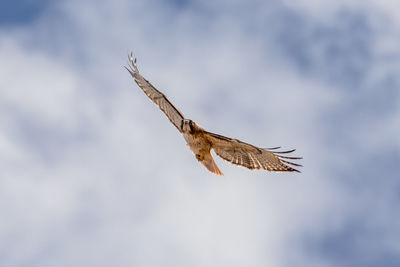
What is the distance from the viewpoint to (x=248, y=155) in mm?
16906

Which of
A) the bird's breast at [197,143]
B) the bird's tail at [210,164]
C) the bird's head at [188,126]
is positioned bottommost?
the bird's tail at [210,164]

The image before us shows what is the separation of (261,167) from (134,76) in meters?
4.27

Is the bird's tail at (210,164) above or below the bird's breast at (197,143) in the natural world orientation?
below

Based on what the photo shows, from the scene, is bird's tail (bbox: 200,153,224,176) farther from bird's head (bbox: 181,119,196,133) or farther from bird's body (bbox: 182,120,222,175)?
bird's head (bbox: 181,119,196,133)

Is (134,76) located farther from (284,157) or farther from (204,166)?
(284,157)

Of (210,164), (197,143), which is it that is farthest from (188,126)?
(210,164)

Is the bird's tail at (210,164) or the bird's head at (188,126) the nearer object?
the bird's head at (188,126)

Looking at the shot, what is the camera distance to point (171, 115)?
17656 mm

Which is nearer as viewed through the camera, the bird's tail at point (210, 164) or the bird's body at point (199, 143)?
the bird's body at point (199, 143)

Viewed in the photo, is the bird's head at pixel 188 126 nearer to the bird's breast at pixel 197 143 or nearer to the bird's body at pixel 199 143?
the bird's body at pixel 199 143

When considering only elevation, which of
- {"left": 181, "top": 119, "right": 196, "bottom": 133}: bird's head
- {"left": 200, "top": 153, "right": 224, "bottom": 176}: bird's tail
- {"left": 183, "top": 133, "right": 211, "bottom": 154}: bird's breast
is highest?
{"left": 181, "top": 119, "right": 196, "bottom": 133}: bird's head

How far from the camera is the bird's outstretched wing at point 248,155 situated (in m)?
16.6

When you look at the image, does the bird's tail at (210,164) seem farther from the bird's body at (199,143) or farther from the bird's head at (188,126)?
the bird's head at (188,126)

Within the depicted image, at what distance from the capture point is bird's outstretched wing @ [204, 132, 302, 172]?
A: 16562mm
